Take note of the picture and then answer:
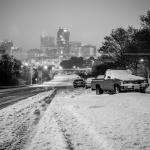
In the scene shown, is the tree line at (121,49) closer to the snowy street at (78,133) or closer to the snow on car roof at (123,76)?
the snow on car roof at (123,76)

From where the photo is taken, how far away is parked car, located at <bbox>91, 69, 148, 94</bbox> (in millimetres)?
18734

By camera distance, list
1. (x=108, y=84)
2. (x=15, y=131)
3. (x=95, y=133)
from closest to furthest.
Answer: (x=95, y=133)
(x=15, y=131)
(x=108, y=84)

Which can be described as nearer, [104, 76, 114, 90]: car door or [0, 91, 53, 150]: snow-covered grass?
[0, 91, 53, 150]: snow-covered grass

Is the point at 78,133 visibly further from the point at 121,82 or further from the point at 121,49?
the point at 121,49

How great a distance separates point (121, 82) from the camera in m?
18.7

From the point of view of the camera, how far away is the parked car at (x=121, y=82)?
18.7 metres

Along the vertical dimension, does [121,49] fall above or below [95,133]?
above

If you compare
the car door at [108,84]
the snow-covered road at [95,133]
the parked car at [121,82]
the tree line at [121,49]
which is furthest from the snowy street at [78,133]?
the tree line at [121,49]

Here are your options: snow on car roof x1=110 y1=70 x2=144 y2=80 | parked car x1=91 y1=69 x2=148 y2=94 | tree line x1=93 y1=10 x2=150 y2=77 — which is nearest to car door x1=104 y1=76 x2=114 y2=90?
parked car x1=91 y1=69 x2=148 y2=94

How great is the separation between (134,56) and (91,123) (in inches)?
1829

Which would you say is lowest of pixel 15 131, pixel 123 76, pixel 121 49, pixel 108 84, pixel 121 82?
pixel 15 131

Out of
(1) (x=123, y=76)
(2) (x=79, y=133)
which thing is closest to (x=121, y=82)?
(1) (x=123, y=76)

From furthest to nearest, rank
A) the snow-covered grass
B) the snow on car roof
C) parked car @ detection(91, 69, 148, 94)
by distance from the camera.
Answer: the snow on car roof
parked car @ detection(91, 69, 148, 94)
the snow-covered grass

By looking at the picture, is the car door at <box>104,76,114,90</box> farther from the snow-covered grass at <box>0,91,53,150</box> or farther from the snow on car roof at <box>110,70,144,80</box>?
the snow-covered grass at <box>0,91,53,150</box>
